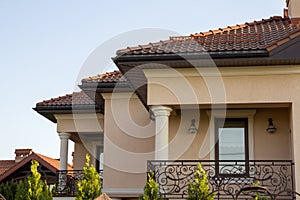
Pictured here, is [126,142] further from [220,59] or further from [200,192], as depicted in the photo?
[200,192]

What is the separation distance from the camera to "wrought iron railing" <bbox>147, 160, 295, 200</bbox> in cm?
1220

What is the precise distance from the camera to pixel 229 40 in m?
13.3

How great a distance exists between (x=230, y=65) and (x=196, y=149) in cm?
247

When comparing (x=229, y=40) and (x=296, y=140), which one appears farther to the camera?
(x=229, y=40)

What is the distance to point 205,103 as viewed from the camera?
12.5 m

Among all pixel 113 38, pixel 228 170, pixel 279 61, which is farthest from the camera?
pixel 113 38

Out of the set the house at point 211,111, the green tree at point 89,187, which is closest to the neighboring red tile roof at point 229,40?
the house at point 211,111

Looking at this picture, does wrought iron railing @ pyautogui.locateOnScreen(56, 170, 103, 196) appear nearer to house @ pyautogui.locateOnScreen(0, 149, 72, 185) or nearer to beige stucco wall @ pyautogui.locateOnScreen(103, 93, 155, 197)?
beige stucco wall @ pyautogui.locateOnScreen(103, 93, 155, 197)

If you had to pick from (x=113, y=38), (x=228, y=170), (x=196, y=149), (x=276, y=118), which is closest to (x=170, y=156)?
(x=196, y=149)

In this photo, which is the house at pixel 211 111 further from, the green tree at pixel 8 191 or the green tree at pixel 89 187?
the green tree at pixel 8 191

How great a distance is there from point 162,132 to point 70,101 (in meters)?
6.85

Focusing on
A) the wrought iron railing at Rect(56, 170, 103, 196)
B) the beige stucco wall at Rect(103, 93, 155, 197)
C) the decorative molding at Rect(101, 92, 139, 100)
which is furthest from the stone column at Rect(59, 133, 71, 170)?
the decorative molding at Rect(101, 92, 139, 100)

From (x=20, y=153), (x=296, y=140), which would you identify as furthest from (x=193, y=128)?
(x=20, y=153)

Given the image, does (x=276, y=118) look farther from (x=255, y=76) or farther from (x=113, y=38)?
(x=113, y=38)
